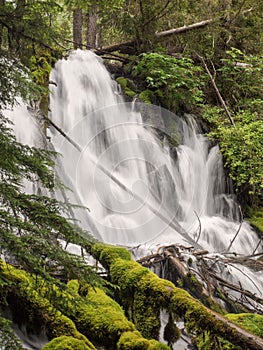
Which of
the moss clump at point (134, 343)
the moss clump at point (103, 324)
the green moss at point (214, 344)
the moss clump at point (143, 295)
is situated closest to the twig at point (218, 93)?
the moss clump at point (143, 295)

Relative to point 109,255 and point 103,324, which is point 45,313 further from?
point 109,255

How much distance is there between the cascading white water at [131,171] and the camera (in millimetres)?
8070

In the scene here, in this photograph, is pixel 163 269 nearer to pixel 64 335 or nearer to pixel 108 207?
pixel 64 335

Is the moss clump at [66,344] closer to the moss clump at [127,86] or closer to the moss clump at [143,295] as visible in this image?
the moss clump at [143,295]

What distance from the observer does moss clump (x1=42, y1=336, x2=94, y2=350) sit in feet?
Answer: 8.15

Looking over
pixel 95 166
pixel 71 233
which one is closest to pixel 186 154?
pixel 95 166

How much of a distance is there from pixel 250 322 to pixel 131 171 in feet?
20.8

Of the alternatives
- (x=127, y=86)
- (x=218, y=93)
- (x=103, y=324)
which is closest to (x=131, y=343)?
(x=103, y=324)

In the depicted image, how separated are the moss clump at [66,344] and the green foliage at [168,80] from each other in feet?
30.1

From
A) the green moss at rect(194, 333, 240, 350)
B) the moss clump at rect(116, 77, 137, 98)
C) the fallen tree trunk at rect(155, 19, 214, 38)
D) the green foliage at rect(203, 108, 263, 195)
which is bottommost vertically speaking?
the green moss at rect(194, 333, 240, 350)

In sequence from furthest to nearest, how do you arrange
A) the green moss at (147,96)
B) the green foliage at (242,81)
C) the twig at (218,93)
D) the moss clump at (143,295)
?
1. the green foliage at (242,81)
2. the twig at (218,93)
3. the green moss at (147,96)
4. the moss clump at (143,295)

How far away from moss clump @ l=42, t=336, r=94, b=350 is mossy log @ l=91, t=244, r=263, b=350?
2.80 ft

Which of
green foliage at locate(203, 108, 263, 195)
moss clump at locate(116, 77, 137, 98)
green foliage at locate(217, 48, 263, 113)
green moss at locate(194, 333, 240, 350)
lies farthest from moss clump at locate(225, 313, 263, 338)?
green foliage at locate(217, 48, 263, 113)

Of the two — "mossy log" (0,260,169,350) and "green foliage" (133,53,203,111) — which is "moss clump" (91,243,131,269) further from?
"green foliage" (133,53,203,111)
